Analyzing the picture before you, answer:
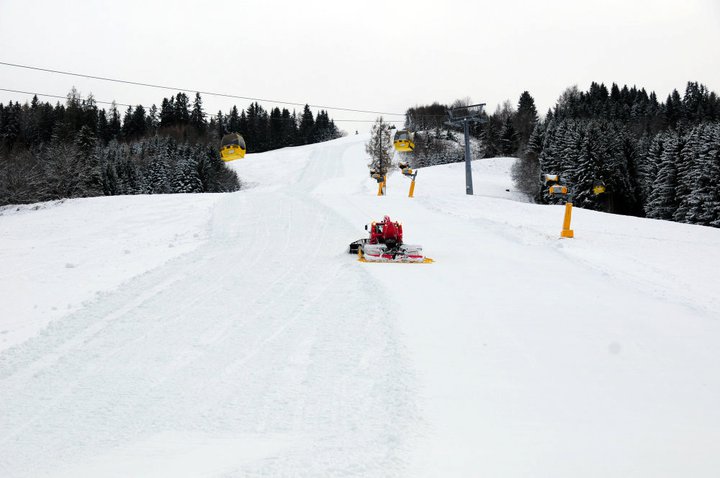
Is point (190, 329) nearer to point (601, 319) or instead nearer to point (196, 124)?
point (601, 319)

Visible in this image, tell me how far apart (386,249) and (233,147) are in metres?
Result: 18.2

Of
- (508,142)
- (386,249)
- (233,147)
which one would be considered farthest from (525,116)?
(386,249)

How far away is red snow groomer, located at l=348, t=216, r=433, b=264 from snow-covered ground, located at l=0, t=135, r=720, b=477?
617mm

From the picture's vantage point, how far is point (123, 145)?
94688mm

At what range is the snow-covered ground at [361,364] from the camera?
12.6 feet

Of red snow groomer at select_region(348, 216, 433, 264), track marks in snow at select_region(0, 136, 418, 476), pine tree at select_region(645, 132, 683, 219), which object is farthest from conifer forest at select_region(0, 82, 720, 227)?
track marks in snow at select_region(0, 136, 418, 476)

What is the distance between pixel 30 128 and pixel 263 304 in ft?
380

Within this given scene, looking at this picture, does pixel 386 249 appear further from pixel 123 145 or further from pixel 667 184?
pixel 123 145

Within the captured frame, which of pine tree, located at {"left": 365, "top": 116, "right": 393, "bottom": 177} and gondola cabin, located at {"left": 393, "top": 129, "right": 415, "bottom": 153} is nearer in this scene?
gondola cabin, located at {"left": 393, "top": 129, "right": 415, "bottom": 153}

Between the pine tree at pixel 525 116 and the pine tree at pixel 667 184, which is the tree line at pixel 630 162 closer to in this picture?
the pine tree at pixel 667 184

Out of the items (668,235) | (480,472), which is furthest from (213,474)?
(668,235)

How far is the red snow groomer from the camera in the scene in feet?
39.8

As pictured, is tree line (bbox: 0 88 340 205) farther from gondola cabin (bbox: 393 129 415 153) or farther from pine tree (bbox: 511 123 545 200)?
pine tree (bbox: 511 123 545 200)

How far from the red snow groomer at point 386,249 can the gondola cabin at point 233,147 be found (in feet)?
54.6
